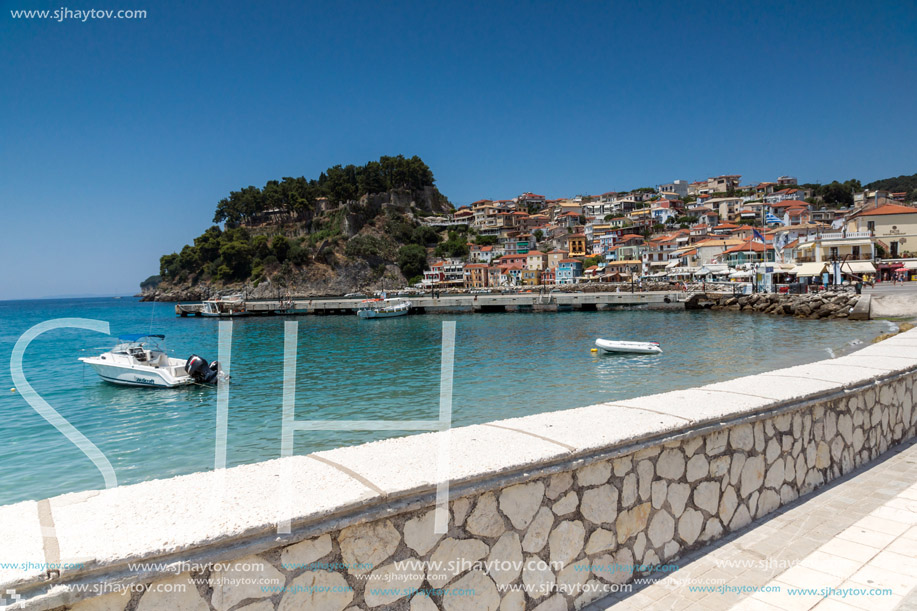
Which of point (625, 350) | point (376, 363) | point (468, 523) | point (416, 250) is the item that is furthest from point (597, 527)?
point (416, 250)

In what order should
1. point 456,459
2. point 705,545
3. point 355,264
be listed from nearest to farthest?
point 456,459 < point 705,545 < point 355,264

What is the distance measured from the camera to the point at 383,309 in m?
55.2

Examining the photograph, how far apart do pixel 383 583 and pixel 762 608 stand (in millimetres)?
1930

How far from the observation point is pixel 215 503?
1.90 meters

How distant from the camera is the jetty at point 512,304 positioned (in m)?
53.6

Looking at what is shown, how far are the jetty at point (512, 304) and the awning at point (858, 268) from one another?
43.4ft

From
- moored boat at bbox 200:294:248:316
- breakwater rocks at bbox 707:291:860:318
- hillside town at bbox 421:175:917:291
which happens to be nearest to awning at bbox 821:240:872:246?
hillside town at bbox 421:175:917:291

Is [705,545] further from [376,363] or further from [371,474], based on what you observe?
[376,363]

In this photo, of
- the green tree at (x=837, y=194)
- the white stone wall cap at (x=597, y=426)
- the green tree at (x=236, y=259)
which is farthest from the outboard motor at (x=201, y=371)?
the green tree at (x=837, y=194)

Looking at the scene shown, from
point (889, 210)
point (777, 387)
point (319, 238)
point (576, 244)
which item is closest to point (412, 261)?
point (319, 238)

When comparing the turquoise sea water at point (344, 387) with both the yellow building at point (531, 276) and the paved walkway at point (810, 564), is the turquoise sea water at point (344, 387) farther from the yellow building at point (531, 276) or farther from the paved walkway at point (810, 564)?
the yellow building at point (531, 276)

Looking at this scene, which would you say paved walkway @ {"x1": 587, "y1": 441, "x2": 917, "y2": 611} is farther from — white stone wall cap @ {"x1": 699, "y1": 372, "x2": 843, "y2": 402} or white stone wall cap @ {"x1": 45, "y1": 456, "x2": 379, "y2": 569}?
white stone wall cap @ {"x1": 45, "y1": 456, "x2": 379, "y2": 569}

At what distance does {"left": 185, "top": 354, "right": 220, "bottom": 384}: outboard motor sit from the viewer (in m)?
18.5

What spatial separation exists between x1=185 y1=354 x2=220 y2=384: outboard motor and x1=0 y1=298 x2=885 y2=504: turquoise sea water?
1.66 feet
